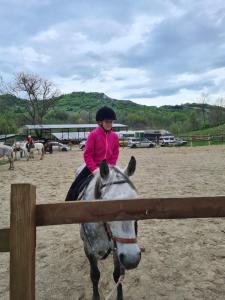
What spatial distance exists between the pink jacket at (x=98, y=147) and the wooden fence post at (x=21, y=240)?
2012 millimetres

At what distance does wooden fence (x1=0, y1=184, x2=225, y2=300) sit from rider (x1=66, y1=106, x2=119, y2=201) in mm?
1884

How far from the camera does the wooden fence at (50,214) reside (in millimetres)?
2119

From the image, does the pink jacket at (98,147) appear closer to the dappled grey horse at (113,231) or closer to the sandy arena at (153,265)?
the dappled grey horse at (113,231)

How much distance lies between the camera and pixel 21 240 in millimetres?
2131

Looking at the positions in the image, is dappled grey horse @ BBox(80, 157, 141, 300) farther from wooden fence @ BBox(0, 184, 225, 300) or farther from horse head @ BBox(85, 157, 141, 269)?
wooden fence @ BBox(0, 184, 225, 300)

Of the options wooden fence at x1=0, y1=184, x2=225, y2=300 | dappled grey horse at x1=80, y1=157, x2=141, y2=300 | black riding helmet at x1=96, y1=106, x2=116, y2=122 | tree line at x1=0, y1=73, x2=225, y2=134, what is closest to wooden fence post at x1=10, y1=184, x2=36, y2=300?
wooden fence at x1=0, y1=184, x2=225, y2=300

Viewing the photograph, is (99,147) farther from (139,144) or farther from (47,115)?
(47,115)

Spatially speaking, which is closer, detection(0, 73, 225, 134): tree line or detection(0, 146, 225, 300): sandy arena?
detection(0, 146, 225, 300): sandy arena

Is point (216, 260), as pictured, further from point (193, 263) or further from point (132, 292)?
point (132, 292)

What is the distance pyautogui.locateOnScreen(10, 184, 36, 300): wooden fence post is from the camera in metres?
2.11

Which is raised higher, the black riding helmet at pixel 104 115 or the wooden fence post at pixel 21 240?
the black riding helmet at pixel 104 115

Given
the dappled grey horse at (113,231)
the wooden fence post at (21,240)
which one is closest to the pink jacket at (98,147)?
the dappled grey horse at (113,231)

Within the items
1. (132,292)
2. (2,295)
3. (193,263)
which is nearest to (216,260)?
(193,263)

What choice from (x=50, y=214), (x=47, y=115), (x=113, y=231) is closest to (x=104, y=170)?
(x=113, y=231)
